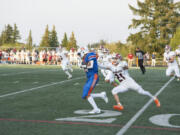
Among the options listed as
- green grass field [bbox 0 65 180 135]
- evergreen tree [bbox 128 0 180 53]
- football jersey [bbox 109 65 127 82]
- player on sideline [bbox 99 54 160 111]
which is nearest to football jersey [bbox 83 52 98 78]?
player on sideline [bbox 99 54 160 111]

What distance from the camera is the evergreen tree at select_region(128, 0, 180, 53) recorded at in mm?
50125

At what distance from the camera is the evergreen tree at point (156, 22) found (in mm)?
50125

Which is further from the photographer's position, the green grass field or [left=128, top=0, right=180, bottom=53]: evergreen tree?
[left=128, top=0, right=180, bottom=53]: evergreen tree

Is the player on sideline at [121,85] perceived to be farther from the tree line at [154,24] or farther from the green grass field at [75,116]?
the tree line at [154,24]

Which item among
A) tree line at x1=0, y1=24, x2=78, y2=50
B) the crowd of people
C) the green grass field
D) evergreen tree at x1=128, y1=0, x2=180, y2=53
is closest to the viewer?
the green grass field

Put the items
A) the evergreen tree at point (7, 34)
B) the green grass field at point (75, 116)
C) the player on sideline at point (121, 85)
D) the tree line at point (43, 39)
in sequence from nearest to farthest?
the green grass field at point (75, 116)
the player on sideline at point (121, 85)
the tree line at point (43, 39)
the evergreen tree at point (7, 34)

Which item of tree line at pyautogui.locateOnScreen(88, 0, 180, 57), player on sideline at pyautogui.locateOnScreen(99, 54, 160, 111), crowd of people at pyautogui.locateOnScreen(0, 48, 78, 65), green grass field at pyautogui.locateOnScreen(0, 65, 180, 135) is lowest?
green grass field at pyautogui.locateOnScreen(0, 65, 180, 135)

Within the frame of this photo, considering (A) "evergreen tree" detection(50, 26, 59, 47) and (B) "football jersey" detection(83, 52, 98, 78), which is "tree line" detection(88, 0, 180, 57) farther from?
(B) "football jersey" detection(83, 52, 98, 78)

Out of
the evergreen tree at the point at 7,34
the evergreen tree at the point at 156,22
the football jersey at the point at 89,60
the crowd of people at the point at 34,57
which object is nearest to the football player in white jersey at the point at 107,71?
the football jersey at the point at 89,60

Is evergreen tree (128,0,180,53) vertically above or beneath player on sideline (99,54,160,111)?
above

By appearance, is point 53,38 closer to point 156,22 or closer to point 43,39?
point 43,39

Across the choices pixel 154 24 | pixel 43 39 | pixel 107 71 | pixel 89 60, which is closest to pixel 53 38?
pixel 43 39

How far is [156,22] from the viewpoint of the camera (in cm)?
5025

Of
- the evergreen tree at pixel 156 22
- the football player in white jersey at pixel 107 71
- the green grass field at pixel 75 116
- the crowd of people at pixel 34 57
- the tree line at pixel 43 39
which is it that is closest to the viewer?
the green grass field at pixel 75 116
